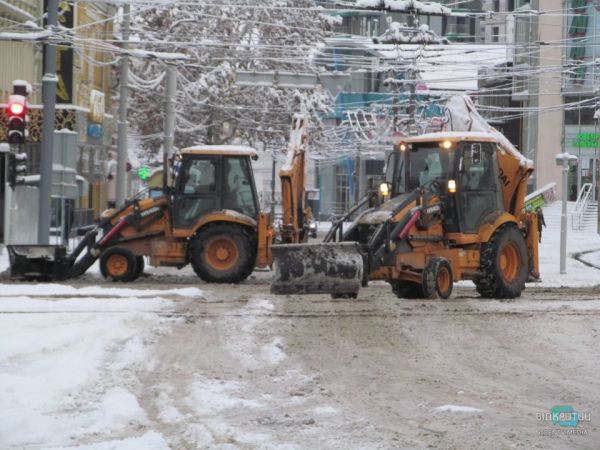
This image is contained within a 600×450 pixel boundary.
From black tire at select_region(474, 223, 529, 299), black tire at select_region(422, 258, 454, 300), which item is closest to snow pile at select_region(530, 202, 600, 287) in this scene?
black tire at select_region(474, 223, 529, 299)

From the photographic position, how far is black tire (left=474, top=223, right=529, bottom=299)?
22.0 metres

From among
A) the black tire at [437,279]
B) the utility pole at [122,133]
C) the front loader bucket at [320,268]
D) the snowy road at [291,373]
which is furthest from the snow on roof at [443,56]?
the snowy road at [291,373]

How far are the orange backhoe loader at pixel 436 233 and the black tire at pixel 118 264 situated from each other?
15.1 feet

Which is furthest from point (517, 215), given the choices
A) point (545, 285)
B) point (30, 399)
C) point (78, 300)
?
point (30, 399)

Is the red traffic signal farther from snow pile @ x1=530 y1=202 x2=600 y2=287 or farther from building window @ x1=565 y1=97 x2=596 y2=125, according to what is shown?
building window @ x1=565 y1=97 x2=596 y2=125

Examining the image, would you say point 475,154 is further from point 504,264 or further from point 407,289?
point 407,289

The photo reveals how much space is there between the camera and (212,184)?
25.6 metres

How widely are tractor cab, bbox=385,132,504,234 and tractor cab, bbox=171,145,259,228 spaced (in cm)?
398

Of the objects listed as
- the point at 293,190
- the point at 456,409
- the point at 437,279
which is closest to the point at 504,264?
the point at 437,279

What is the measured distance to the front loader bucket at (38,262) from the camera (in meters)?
25.1

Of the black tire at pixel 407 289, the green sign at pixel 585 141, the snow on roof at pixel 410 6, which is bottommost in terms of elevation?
the black tire at pixel 407 289

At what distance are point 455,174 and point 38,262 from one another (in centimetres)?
822

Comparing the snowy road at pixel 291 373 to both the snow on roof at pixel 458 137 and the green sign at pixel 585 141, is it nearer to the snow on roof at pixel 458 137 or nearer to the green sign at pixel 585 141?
the snow on roof at pixel 458 137

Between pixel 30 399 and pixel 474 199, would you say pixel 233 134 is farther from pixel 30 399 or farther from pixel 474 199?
pixel 30 399
